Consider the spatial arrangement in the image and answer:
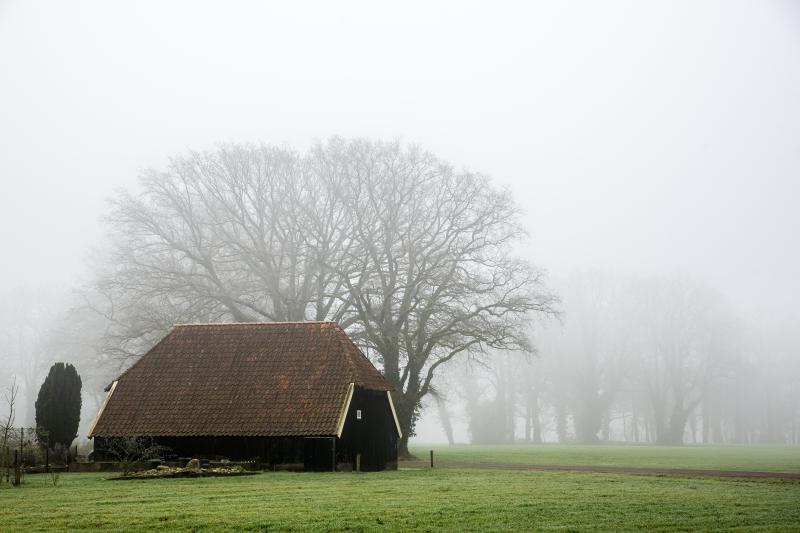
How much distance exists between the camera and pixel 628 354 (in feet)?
268

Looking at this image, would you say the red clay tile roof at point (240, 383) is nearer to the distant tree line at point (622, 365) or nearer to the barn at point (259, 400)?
the barn at point (259, 400)

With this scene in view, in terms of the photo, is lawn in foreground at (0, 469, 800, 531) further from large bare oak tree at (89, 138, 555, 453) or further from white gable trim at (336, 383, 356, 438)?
large bare oak tree at (89, 138, 555, 453)

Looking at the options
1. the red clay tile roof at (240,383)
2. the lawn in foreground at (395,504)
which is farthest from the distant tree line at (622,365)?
the lawn in foreground at (395,504)

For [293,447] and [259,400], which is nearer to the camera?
[293,447]

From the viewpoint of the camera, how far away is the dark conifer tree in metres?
35.2

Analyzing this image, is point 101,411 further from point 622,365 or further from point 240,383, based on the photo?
point 622,365

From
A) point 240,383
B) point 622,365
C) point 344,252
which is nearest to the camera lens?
point 240,383

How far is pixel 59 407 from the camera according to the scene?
35531 millimetres

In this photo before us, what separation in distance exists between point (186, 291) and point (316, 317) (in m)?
7.78

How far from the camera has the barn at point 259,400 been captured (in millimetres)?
32281

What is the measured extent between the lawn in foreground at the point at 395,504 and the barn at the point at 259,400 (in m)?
3.47

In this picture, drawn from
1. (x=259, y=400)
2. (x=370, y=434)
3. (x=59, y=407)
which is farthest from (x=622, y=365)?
(x=59, y=407)

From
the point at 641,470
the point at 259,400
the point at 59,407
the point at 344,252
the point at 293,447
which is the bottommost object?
the point at 641,470

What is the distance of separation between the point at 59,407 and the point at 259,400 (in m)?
8.96
